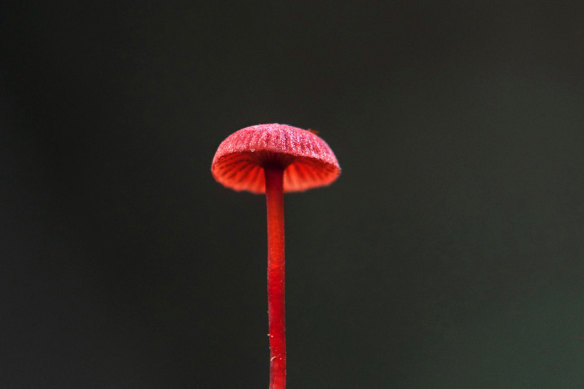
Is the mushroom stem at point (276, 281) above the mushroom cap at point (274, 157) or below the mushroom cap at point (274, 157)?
below

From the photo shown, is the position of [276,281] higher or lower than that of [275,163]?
lower

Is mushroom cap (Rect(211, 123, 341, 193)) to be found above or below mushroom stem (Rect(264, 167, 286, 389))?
above

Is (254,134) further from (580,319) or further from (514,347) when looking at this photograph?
(580,319)

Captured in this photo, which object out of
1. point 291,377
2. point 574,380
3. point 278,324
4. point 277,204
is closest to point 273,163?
point 277,204

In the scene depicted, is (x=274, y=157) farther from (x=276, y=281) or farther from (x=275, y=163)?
(x=276, y=281)

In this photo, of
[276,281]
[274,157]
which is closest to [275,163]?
[274,157]
